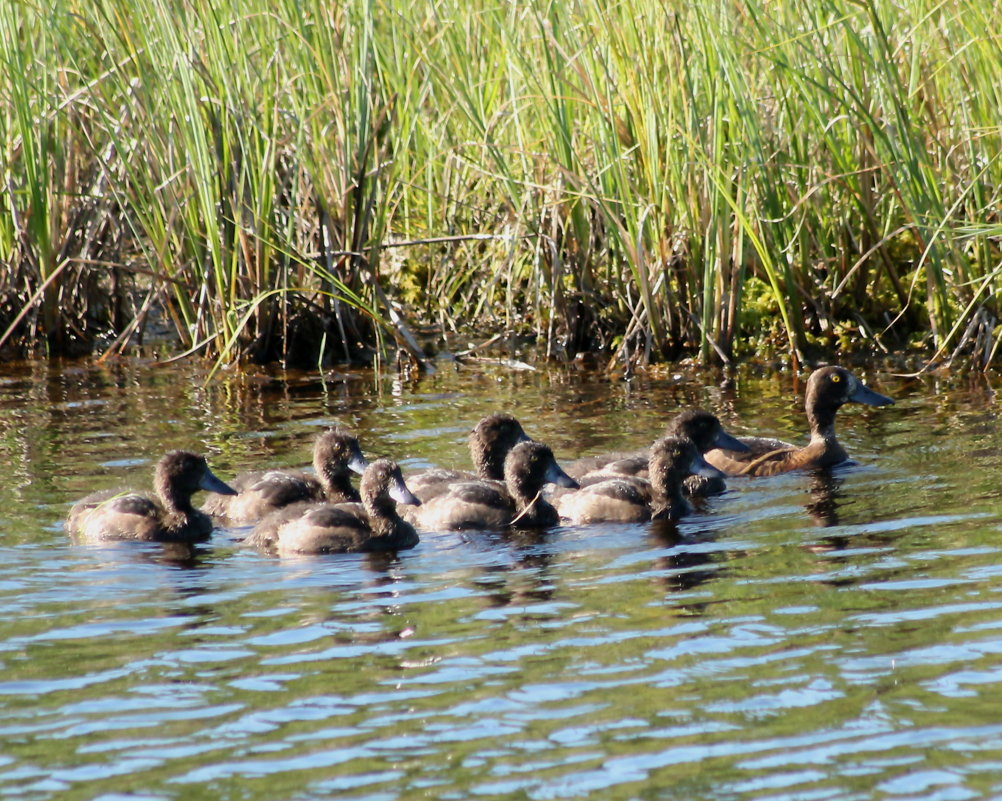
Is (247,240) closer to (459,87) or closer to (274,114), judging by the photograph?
(274,114)

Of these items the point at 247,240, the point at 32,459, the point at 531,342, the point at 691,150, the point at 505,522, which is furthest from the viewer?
the point at 531,342

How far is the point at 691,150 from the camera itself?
1078 centimetres

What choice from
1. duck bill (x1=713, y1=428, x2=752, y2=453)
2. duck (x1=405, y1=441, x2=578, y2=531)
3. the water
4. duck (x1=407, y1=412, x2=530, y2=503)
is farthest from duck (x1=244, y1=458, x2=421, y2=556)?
duck bill (x1=713, y1=428, x2=752, y2=453)

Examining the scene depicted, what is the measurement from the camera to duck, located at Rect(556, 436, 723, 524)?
327 inches

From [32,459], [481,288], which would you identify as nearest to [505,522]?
[32,459]

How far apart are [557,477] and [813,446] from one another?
1834 mm

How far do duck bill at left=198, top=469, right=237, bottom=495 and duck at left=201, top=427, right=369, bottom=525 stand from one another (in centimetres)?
13

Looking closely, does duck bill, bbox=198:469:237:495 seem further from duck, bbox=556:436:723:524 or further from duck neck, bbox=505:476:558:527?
duck, bbox=556:436:723:524

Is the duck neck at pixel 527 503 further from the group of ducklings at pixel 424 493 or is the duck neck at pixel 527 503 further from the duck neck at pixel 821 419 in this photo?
the duck neck at pixel 821 419

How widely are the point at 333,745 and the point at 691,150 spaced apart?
6.72 m

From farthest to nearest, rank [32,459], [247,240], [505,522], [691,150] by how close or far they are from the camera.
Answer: [247,240] < [691,150] < [32,459] < [505,522]

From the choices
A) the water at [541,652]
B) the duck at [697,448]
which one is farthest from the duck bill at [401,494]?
the duck at [697,448]

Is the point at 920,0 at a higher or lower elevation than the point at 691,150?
higher

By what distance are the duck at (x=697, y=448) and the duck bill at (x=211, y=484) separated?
1896mm
